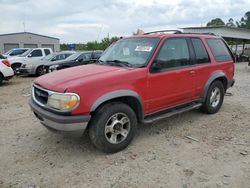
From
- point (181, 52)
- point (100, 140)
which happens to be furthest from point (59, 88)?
point (181, 52)

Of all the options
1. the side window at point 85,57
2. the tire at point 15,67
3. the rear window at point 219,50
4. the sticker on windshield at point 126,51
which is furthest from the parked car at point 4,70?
the rear window at point 219,50

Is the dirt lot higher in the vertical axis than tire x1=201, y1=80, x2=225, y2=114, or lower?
lower

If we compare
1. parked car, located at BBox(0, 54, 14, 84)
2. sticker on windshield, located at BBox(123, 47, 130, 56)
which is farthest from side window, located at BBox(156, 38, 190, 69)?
parked car, located at BBox(0, 54, 14, 84)

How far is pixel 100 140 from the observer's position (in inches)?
148

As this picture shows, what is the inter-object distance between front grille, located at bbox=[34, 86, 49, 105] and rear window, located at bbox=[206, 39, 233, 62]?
374 centimetres

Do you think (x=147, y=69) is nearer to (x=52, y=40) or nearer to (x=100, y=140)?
(x=100, y=140)

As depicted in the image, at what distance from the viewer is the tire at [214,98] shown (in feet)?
18.5

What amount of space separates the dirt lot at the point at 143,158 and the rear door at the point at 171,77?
2.16 feet

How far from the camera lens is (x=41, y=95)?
12.9 ft

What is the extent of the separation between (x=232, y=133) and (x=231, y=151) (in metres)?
0.82

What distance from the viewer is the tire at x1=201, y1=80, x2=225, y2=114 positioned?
565 centimetres

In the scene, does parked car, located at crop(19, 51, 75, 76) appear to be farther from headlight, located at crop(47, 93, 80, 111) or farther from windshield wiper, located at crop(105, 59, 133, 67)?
headlight, located at crop(47, 93, 80, 111)

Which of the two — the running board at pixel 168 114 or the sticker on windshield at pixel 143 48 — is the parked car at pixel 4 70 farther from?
the running board at pixel 168 114

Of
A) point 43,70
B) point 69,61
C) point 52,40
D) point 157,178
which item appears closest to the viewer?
point 157,178
